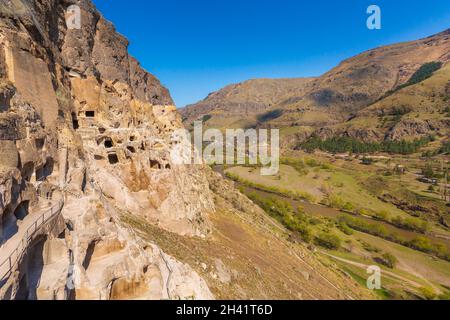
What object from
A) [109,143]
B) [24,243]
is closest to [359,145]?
[109,143]

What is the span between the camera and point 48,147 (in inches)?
482

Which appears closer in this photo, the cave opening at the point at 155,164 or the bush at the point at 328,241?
the cave opening at the point at 155,164

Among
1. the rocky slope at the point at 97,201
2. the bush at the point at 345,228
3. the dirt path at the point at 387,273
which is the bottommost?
the dirt path at the point at 387,273

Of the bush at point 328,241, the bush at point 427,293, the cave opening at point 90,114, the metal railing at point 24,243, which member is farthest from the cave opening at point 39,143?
the bush at point 328,241

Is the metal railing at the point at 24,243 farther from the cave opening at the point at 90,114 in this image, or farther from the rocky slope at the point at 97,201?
the cave opening at the point at 90,114

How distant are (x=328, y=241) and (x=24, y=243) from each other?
4726 centimetres

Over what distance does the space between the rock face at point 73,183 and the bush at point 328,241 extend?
30.0m

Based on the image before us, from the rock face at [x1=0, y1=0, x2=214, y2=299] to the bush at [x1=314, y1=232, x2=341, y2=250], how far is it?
3001 centimetres

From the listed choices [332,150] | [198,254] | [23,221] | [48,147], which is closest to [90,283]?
[23,221]

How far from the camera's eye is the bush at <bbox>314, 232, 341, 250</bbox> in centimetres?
4628

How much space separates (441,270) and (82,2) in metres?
58.9

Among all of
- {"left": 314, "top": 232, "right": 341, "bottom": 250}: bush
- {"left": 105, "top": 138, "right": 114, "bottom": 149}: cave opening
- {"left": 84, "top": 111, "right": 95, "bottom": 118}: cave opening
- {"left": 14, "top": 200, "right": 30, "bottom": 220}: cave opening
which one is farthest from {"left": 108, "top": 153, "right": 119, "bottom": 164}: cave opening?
{"left": 314, "top": 232, "right": 341, "bottom": 250}: bush

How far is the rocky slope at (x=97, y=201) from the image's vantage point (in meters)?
8.52

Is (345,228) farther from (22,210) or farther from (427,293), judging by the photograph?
(22,210)
